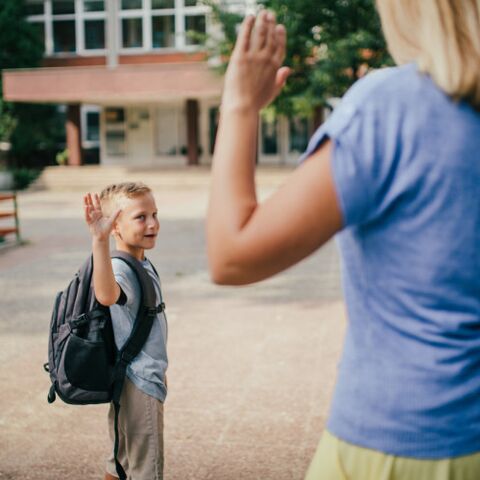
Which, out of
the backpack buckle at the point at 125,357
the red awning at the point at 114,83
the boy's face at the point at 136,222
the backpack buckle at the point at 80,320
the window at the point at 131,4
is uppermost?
the boy's face at the point at 136,222

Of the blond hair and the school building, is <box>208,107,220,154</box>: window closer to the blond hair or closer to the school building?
the school building

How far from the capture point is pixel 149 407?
2881 millimetres

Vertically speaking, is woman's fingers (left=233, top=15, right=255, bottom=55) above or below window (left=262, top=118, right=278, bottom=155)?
above

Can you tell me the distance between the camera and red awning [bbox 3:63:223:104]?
30.2 m

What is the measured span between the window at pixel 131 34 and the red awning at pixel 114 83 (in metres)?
6.09

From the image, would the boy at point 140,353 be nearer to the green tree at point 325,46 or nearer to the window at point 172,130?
the green tree at point 325,46

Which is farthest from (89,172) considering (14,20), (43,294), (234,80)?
(234,80)

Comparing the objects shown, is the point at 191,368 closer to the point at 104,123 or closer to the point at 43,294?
the point at 43,294

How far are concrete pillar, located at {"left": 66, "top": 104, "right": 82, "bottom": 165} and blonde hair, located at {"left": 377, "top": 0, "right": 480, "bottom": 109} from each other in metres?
32.8

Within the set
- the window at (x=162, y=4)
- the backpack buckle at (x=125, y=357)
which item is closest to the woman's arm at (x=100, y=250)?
the backpack buckle at (x=125, y=357)

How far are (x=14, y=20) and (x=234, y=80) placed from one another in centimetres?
3781

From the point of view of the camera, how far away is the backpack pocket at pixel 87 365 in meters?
2.77

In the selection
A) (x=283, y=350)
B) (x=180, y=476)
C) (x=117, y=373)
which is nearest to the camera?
(x=117, y=373)

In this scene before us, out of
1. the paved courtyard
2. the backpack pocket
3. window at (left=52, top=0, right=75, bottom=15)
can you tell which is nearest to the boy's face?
the backpack pocket
